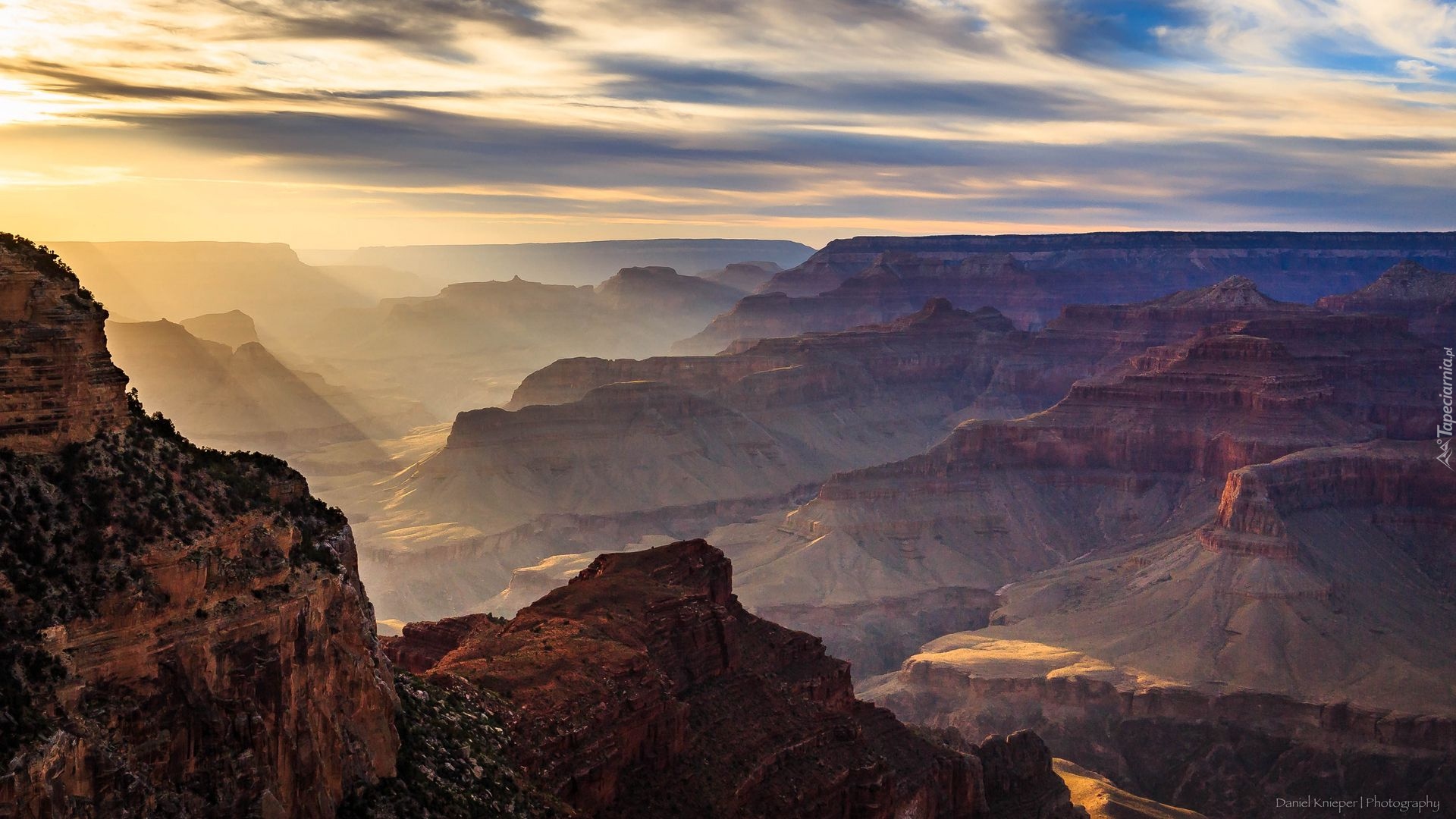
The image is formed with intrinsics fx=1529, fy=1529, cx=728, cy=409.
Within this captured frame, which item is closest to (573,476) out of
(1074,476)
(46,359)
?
(1074,476)

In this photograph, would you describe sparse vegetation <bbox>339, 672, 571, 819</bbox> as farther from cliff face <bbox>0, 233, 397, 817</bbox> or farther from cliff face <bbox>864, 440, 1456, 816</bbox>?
cliff face <bbox>864, 440, 1456, 816</bbox>

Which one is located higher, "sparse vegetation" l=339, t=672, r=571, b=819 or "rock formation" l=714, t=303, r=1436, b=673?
"sparse vegetation" l=339, t=672, r=571, b=819

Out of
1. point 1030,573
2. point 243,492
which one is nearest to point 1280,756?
point 1030,573

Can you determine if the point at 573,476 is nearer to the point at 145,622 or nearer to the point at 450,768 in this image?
the point at 450,768

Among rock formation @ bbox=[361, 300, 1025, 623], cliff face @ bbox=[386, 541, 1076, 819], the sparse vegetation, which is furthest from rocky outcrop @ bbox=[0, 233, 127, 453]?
rock formation @ bbox=[361, 300, 1025, 623]

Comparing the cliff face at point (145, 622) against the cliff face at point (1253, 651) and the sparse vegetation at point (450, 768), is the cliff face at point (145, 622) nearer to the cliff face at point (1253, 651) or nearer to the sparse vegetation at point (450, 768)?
the sparse vegetation at point (450, 768)

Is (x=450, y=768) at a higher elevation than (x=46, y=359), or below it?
below
